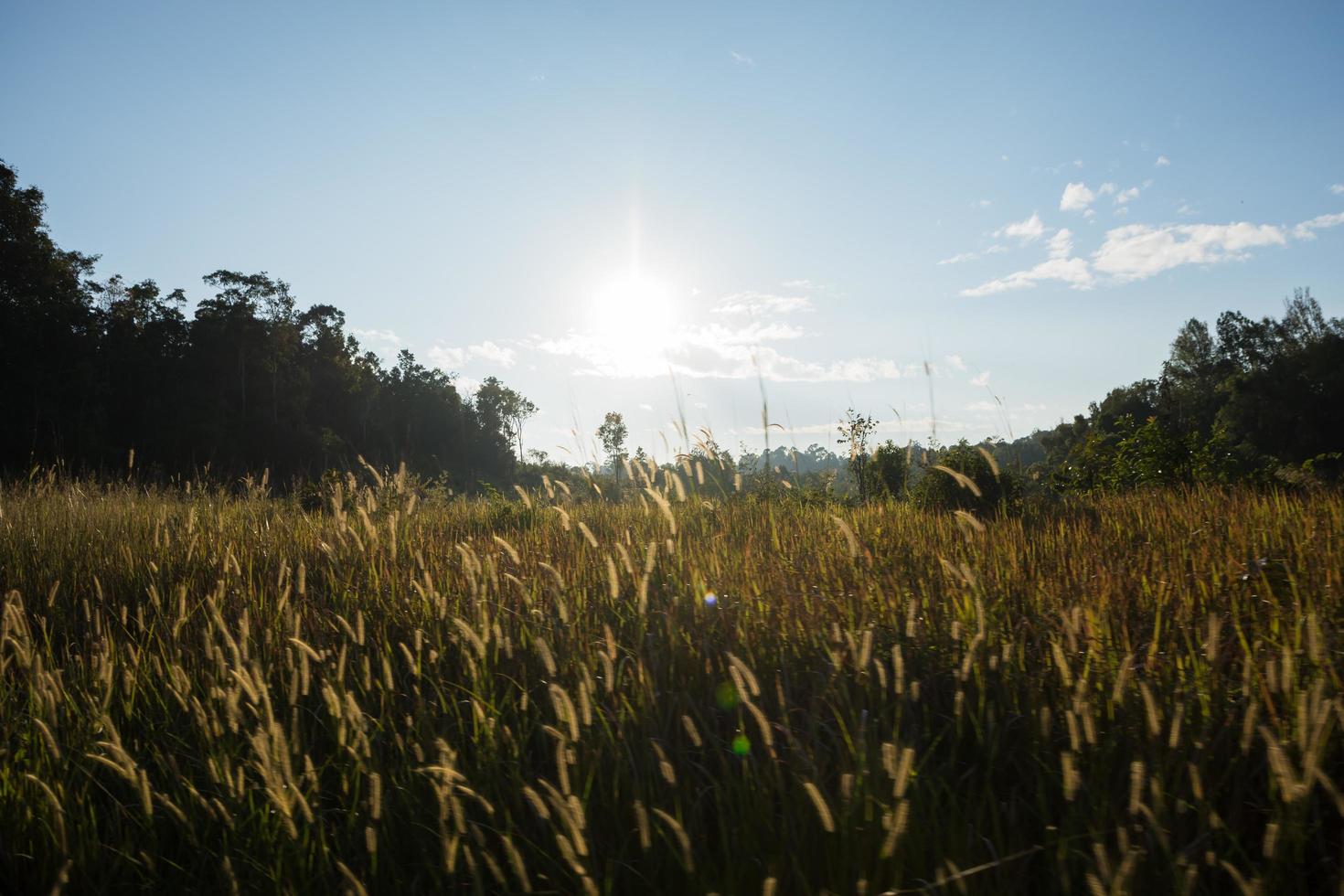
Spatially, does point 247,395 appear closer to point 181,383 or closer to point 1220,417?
point 181,383

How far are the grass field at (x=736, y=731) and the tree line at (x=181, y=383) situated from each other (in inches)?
699

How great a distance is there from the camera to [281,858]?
1.54 meters

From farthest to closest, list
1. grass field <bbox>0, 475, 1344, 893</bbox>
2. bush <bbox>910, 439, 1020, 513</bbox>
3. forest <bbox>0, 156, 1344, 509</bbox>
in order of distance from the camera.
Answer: forest <bbox>0, 156, 1344, 509</bbox>
bush <bbox>910, 439, 1020, 513</bbox>
grass field <bbox>0, 475, 1344, 893</bbox>

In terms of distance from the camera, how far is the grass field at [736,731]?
4.84 feet

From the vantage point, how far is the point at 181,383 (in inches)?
1261

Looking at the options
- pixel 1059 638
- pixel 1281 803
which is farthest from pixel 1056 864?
pixel 1059 638

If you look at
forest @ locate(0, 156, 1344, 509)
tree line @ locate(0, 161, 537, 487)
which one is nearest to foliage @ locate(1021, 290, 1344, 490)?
forest @ locate(0, 156, 1344, 509)

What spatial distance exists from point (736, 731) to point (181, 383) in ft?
124

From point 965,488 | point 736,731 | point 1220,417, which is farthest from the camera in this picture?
point 1220,417

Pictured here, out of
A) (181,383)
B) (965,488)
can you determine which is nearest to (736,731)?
(965,488)

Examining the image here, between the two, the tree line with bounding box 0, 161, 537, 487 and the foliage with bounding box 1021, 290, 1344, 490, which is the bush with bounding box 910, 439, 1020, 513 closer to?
the foliage with bounding box 1021, 290, 1344, 490

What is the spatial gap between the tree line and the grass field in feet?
58.3

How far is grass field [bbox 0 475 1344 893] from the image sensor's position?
1475 mm

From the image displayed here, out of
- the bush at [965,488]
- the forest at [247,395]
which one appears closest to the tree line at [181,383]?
the forest at [247,395]
